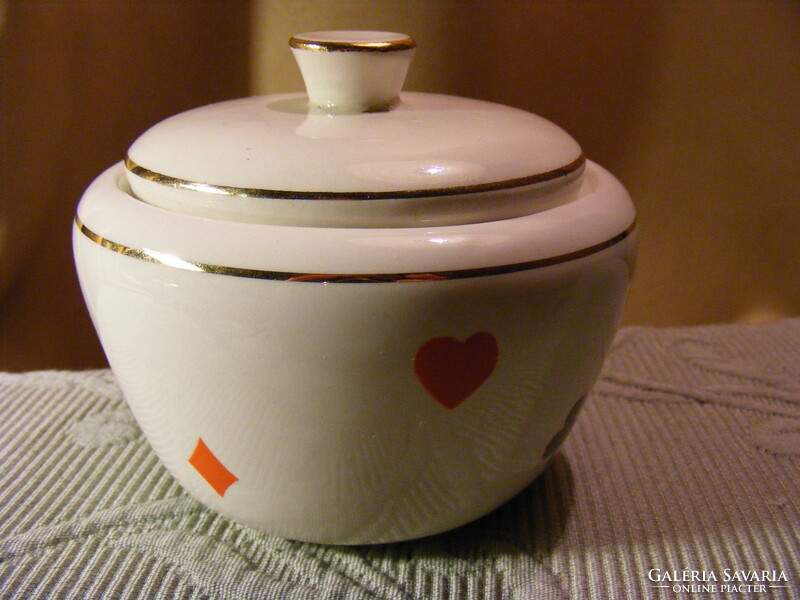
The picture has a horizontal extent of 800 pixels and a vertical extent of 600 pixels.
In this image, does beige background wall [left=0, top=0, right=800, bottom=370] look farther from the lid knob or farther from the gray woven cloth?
the lid knob

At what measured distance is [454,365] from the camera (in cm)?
41

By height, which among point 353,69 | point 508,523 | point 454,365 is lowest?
point 508,523

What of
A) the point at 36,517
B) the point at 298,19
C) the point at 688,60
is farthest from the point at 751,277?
the point at 36,517

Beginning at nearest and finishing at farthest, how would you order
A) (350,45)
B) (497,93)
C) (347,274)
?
1. (347,274)
2. (350,45)
3. (497,93)

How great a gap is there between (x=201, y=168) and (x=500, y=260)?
0.19m

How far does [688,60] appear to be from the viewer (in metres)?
0.98

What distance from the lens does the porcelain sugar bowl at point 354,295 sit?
1.30 feet

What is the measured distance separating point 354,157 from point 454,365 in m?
0.14

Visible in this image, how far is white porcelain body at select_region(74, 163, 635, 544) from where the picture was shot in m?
0.39

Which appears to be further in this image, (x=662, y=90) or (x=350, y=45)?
(x=662, y=90)

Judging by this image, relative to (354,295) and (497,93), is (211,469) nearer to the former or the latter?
(354,295)

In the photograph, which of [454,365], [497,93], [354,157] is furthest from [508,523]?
[497,93]

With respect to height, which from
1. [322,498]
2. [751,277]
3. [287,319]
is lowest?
[751,277]

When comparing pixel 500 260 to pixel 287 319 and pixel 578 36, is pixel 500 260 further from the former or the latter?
pixel 578 36
